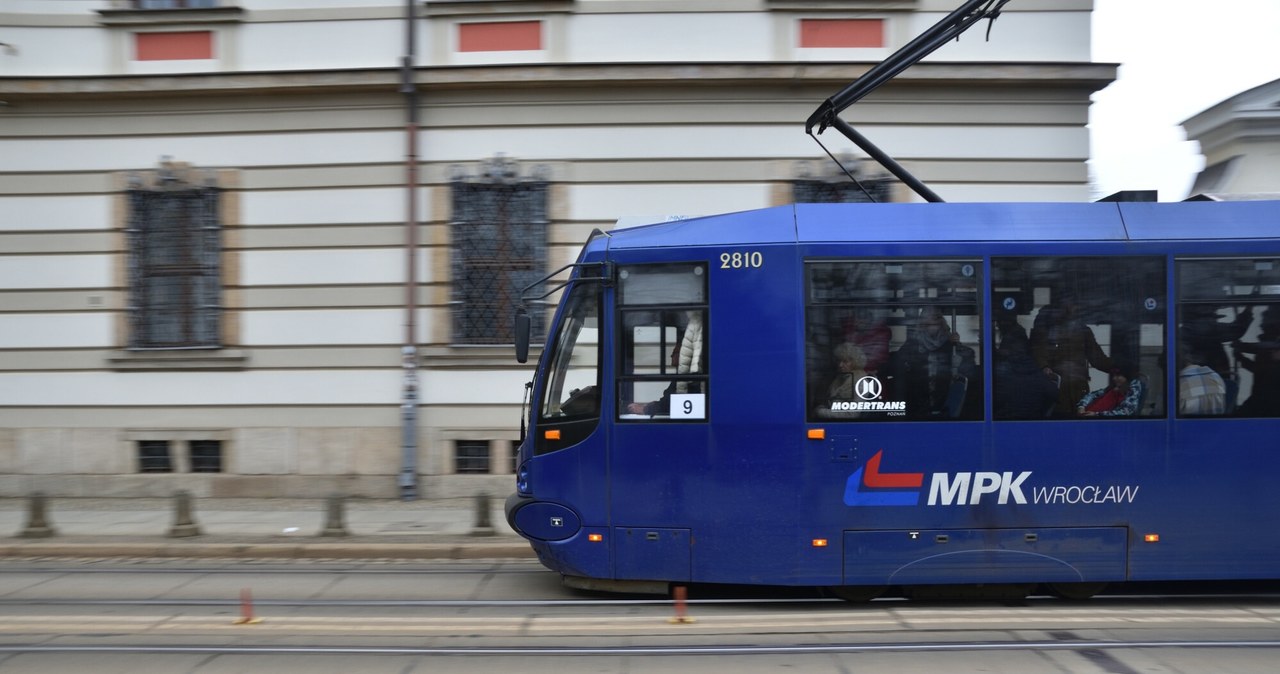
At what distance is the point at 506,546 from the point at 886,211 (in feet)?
16.3

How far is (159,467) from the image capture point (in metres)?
13.0

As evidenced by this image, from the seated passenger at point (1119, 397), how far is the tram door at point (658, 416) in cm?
284

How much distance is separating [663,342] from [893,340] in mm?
1695

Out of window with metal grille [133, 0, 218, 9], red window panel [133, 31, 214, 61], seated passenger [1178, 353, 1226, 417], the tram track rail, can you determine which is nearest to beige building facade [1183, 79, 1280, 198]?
seated passenger [1178, 353, 1226, 417]

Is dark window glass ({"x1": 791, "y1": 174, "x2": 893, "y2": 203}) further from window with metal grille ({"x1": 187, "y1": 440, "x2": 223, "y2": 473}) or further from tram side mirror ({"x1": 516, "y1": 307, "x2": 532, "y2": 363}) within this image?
window with metal grille ({"x1": 187, "y1": 440, "x2": 223, "y2": 473})

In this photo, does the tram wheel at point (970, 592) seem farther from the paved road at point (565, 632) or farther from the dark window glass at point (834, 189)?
the dark window glass at point (834, 189)

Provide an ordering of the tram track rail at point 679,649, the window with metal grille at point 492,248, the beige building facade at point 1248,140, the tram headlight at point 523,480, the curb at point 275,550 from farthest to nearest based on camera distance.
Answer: the beige building facade at point 1248,140, the window with metal grille at point 492,248, the curb at point 275,550, the tram headlight at point 523,480, the tram track rail at point 679,649

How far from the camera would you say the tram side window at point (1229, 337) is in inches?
272

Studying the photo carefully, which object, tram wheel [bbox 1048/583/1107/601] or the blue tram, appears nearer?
the blue tram

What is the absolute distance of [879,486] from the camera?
6848mm

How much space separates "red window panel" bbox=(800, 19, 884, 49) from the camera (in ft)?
41.9

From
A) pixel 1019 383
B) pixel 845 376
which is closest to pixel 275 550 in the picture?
pixel 845 376

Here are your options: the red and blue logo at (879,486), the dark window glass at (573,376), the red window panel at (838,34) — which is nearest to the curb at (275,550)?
the dark window glass at (573,376)

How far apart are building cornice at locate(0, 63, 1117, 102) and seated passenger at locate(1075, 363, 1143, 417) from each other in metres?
6.65
